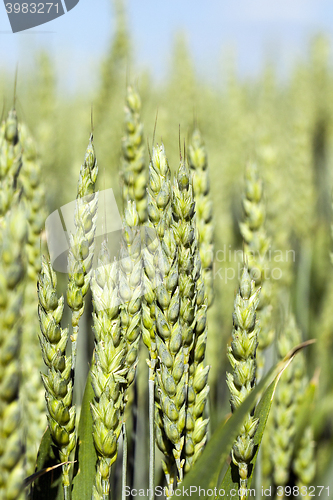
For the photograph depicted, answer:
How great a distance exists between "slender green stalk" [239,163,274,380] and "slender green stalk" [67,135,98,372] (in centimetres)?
44

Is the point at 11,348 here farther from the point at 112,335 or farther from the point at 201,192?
the point at 201,192

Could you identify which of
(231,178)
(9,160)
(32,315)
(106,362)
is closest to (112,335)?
(106,362)

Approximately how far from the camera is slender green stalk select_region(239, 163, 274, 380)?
0.89m

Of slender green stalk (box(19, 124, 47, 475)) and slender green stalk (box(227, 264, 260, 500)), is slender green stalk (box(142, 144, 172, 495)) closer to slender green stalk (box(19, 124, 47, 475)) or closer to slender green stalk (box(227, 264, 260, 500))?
slender green stalk (box(227, 264, 260, 500))

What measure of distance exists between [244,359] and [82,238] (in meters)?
0.25

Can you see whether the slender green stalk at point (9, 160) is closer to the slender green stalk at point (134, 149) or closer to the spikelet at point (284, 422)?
the slender green stalk at point (134, 149)

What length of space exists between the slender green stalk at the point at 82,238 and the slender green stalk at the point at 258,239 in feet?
1.44

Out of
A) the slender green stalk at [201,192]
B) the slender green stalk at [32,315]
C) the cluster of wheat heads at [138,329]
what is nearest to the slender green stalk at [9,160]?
the cluster of wheat heads at [138,329]

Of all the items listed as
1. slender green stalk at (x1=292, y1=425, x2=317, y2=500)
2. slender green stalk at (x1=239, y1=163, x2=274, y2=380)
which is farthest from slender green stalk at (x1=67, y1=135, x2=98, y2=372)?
slender green stalk at (x1=292, y1=425, x2=317, y2=500)

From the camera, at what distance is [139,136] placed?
0.89 metres

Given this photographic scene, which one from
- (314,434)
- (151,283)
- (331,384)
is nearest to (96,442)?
(151,283)

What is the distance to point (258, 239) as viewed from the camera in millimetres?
909

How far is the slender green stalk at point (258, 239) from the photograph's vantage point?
0.89 m

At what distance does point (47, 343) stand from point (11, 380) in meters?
0.16
